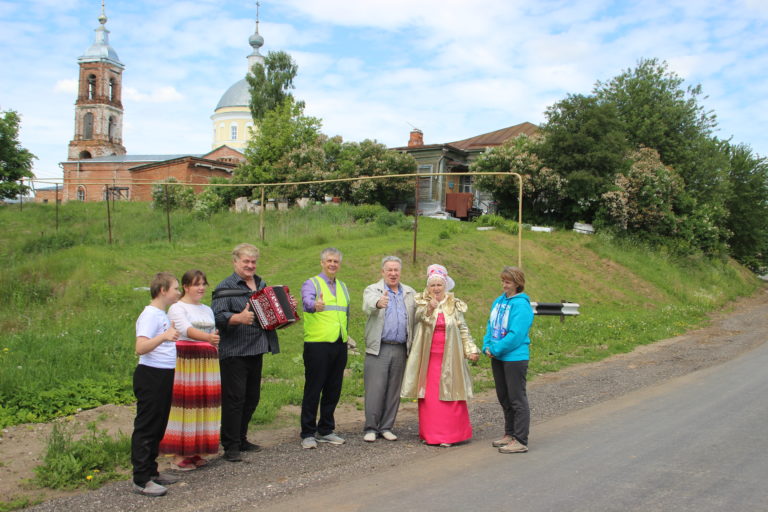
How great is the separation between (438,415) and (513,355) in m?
0.97

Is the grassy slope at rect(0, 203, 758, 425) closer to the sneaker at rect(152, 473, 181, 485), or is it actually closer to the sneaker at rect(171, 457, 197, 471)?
the sneaker at rect(171, 457, 197, 471)

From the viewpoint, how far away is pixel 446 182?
1372 inches

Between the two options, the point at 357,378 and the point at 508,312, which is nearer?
the point at 508,312

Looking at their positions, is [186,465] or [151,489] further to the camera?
[186,465]

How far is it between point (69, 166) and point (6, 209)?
Answer: 3637 cm

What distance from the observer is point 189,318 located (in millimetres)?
4992

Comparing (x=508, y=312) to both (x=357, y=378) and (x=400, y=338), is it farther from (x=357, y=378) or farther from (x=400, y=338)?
(x=357, y=378)

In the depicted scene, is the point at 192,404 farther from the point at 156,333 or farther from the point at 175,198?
the point at 175,198

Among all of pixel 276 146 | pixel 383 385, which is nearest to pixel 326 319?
pixel 383 385

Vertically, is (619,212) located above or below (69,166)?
below

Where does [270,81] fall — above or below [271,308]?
above

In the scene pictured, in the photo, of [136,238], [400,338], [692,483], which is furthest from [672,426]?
[136,238]

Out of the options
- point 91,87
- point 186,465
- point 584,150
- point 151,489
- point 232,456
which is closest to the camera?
point 151,489

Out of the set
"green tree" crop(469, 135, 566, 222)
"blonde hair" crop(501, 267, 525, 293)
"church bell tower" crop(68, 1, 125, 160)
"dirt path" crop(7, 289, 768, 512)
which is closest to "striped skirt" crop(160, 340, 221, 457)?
"dirt path" crop(7, 289, 768, 512)
